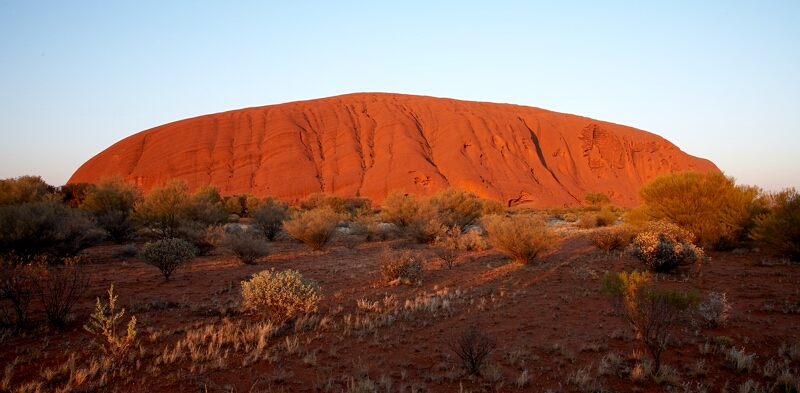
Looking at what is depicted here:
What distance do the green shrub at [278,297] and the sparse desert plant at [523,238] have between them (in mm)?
7343

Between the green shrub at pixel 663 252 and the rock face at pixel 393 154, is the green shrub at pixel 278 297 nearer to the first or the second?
the green shrub at pixel 663 252

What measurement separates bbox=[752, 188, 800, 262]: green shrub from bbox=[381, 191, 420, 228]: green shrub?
13.5 metres

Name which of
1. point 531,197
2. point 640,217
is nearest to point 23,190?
point 640,217

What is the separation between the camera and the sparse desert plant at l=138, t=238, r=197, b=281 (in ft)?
36.0

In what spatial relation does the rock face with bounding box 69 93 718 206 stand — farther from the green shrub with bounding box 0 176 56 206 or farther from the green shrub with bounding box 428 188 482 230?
the green shrub with bounding box 0 176 56 206

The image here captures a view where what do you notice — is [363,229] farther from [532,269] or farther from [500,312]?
[500,312]

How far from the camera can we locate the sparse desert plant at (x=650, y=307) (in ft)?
17.9

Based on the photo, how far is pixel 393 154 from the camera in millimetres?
58938

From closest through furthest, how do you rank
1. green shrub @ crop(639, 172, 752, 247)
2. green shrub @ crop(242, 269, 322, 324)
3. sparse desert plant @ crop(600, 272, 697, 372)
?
sparse desert plant @ crop(600, 272, 697, 372), green shrub @ crop(242, 269, 322, 324), green shrub @ crop(639, 172, 752, 247)

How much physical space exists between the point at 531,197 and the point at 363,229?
3902 cm

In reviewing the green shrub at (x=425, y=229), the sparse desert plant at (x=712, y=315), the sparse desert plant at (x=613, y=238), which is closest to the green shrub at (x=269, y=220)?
the green shrub at (x=425, y=229)

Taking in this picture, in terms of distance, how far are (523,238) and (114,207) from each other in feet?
59.5

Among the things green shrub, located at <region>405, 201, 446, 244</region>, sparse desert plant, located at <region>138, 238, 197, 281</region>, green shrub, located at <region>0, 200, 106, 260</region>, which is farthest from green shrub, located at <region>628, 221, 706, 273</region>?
green shrub, located at <region>0, 200, 106, 260</region>

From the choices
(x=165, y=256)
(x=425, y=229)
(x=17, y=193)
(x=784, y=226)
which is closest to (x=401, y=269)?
(x=165, y=256)
